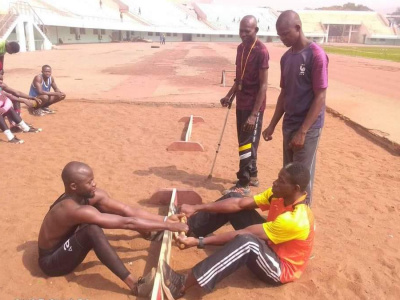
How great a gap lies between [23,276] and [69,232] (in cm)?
68

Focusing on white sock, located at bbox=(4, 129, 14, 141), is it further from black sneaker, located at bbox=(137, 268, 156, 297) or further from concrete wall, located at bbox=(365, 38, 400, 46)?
concrete wall, located at bbox=(365, 38, 400, 46)

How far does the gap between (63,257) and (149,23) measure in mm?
72054

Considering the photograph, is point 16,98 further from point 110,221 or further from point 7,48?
point 110,221

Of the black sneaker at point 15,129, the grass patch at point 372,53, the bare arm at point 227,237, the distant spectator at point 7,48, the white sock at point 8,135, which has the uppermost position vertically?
the distant spectator at point 7,48

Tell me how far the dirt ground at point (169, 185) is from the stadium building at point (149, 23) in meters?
23.3

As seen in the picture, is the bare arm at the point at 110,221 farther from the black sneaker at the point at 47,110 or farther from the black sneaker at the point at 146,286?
the black sneaker at the point at 47,110

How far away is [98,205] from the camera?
3652mm

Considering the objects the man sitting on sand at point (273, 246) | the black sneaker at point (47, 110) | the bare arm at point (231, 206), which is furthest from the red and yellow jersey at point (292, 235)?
the black sneaker at point (47, 110)

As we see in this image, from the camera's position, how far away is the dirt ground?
3.39 meters

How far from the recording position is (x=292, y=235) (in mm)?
3082

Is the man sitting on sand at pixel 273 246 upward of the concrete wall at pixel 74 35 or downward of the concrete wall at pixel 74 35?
downward

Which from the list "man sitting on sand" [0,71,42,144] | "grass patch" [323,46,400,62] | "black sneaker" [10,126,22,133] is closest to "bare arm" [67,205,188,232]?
"man sitting on sand" [0,71,42,144]

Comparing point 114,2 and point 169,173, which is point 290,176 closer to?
point 169,173

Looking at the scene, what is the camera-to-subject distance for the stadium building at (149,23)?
34.8m
